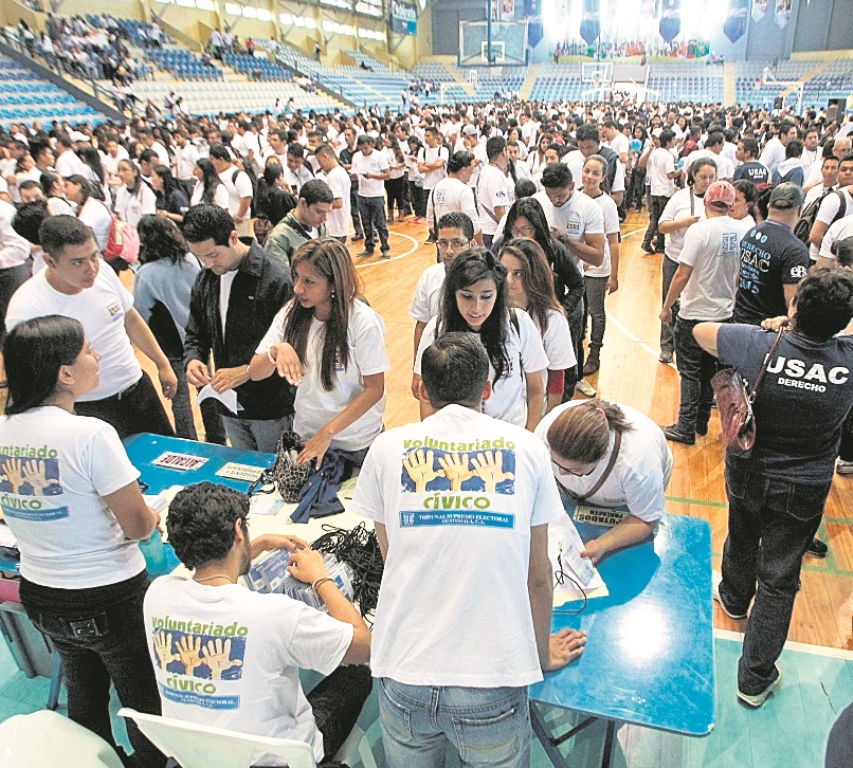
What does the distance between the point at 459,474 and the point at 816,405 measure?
1.45 m

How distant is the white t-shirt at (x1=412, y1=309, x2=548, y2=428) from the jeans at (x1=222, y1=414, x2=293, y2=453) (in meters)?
0.83

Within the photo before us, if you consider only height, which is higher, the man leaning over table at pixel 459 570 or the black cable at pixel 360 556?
the man leaning over table at pixel 459 570

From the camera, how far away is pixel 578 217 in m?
4.32

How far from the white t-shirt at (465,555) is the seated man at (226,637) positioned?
211 millimetres

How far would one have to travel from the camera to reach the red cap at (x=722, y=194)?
3793mm

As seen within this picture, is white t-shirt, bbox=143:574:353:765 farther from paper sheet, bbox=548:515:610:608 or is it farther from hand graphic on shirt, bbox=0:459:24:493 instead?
paper sheet, bbox=548:515:610:608

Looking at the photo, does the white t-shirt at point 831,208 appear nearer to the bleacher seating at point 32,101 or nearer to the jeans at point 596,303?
the jeans at point 596,303

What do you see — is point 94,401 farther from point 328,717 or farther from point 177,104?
point 177,104

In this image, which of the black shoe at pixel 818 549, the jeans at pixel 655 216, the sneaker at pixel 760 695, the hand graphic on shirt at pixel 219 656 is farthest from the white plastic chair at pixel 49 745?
the jeans at pixel 655 216

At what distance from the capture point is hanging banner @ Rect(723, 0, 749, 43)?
29656 mm

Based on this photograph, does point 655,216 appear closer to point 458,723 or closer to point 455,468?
point 455,468

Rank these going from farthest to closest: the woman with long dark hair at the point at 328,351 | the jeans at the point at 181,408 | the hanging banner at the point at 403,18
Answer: the hanging banner at the point at 403,18 < the jeans at the point at 181,408 < the woman with long dark hair at the point at 328,351

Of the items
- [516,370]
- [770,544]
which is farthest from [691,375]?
[516,370]

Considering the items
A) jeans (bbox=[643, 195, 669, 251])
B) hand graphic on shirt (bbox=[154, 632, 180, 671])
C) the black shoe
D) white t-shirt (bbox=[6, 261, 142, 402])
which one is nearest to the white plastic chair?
hand graphic on shirt (bbox=[154, 632, 180, 671])
